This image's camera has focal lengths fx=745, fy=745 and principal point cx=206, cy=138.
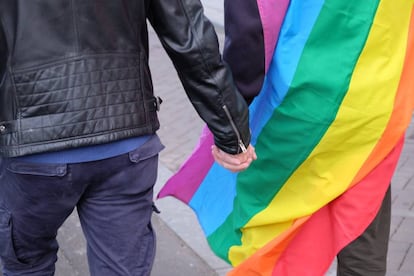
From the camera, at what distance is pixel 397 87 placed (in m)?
2.20

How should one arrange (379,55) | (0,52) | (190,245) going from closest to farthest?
1. (0,52)
2. (379,55)
3. (190,245)

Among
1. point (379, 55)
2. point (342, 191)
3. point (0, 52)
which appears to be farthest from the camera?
point (342, 191)

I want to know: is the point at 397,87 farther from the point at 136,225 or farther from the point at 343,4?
the point at 136,225

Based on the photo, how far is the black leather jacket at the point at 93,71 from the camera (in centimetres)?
199

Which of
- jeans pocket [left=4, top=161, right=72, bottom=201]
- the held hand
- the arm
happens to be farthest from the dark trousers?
jeans pocket [left=4, top=161, right=72, bottom=201]

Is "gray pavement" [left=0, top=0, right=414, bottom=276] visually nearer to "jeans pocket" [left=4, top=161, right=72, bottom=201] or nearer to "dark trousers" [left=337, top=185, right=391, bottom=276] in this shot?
"dark trousers" [left=337, top=185, right=391, bottom=276]

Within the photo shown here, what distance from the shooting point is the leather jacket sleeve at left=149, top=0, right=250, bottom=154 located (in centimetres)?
207

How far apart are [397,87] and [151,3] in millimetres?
762

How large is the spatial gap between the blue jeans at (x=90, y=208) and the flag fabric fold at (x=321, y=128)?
385 mm

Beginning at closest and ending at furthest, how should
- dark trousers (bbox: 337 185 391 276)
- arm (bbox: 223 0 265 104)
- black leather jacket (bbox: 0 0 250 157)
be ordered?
black leather jacket (bbox: 0 0 250 157), arm (bbox: 223 0 265 104), dark trousers (bbox: 337 185 391 276)

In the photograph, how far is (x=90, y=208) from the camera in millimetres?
2262

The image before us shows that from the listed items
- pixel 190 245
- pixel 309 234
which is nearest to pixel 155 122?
pixel 309 234

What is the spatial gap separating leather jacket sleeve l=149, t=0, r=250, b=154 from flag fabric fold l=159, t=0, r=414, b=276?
213 millimetres

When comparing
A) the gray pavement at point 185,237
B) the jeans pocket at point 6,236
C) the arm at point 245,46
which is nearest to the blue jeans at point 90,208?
the jeans pocket at point 6,236
